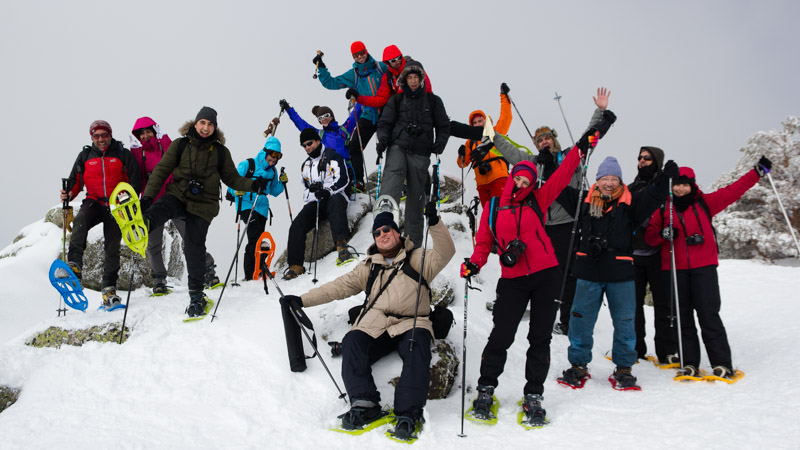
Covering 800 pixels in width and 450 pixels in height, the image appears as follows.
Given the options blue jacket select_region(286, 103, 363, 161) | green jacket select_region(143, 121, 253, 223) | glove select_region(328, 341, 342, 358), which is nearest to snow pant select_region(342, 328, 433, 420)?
glove select_region(328, 341, 342, 358)

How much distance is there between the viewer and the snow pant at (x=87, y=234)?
6.14 meters

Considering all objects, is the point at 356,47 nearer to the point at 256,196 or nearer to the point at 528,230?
the point at 256,196

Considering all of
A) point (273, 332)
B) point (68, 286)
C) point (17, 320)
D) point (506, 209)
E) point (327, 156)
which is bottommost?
point (17, 320)

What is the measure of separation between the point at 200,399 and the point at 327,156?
5199 millimetres

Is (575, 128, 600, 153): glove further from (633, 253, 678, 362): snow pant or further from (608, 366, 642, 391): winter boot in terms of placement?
(608, 366, 642, 391): winter boot

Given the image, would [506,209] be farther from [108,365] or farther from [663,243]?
[108,365]

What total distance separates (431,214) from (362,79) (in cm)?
489

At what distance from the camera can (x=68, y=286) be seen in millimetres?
5949

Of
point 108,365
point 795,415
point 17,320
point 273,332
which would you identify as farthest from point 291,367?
point 17,320

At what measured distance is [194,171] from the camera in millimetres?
6086

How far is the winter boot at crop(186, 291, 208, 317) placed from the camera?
19.0 ft

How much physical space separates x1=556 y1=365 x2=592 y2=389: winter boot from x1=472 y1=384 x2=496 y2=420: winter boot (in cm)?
126

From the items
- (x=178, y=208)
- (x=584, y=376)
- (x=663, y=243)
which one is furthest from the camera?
(x=178, y=208)

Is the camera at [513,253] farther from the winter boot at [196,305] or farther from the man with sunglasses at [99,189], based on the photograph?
the man with sunglasses at [99,189]
